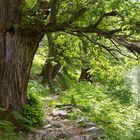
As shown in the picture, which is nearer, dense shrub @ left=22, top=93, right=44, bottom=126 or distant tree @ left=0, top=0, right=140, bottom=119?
distant tree @ left=0, top=0, right=140, bottom=119

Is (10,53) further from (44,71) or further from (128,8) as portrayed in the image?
A: (44,71)

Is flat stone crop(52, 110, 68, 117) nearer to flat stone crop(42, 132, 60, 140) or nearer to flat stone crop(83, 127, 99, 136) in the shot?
flat stone crop(83, 127, 99, 136)

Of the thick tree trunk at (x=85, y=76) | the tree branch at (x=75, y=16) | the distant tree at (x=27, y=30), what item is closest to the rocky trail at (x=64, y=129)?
the distant tree at (x=27, y=30)

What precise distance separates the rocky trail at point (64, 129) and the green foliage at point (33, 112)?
20 cm

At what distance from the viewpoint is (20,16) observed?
778 centimetres

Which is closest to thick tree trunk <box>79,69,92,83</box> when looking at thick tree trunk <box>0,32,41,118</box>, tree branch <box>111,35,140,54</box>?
→ thick tree trunk <box>0,32,41,118</box>

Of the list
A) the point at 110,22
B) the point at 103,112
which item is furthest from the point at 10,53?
the point at 103,112

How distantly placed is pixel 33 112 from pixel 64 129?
0.84 metres

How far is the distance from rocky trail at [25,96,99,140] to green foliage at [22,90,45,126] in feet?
0.67

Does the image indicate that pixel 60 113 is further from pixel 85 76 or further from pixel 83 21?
pixel 85 76

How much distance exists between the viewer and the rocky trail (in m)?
7.72

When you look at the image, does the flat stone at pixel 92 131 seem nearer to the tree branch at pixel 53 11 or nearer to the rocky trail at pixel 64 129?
the rocky trail at pixel 64 129

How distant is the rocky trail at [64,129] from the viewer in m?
7.72

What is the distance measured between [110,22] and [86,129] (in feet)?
8.65
